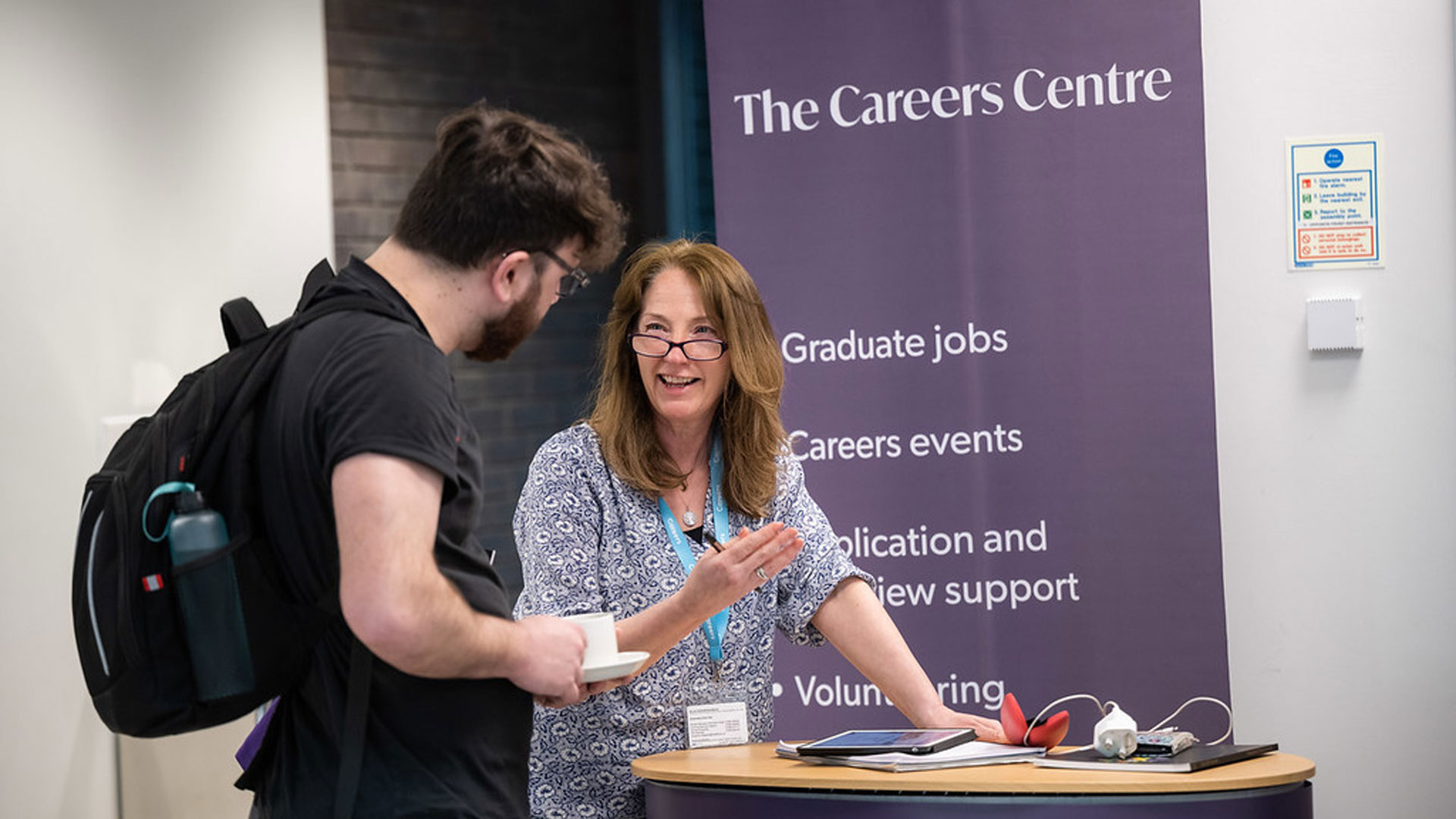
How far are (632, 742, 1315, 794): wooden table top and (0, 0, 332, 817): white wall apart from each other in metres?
1.55

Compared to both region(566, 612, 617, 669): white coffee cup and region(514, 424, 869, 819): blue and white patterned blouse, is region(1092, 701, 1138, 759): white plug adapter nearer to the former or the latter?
region(514, 424, 869, 819): blue and white patterned blouse

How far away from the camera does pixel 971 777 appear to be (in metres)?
2.00

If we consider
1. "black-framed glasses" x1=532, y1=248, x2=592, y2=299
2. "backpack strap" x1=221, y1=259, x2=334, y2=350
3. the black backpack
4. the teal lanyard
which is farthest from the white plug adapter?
"backpack strap" x1=221, y1=259, x2=334, y2=350

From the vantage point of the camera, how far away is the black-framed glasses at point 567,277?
1636 millimetres

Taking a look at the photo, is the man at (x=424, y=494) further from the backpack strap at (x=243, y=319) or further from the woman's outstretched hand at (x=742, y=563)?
the woman's outstretched hand at (x=742, y=563)

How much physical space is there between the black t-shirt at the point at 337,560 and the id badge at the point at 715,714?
2.31ft

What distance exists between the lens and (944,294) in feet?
11.0

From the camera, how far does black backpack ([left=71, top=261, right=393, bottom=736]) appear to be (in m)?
1.49

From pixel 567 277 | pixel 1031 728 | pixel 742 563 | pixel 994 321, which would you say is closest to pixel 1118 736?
pixel 1031 728

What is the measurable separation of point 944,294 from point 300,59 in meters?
1.76

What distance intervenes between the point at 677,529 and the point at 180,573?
3.65 ft

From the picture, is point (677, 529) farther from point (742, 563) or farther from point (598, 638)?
point (598, 638)

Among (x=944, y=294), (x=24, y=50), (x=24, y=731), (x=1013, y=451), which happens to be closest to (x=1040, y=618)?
(x=1013, y=451)

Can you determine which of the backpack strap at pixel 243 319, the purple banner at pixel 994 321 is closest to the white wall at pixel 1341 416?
the purple banner at pixel 994 321
